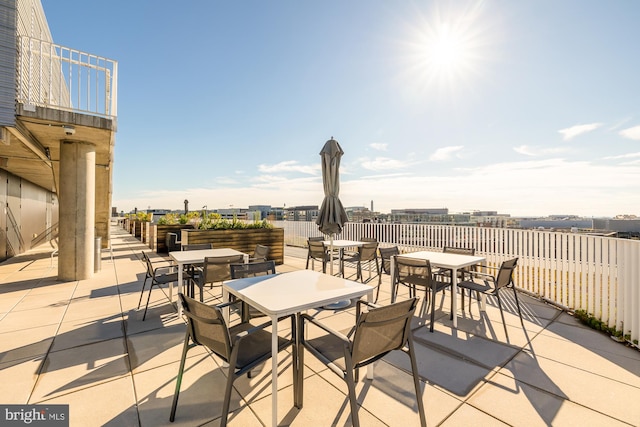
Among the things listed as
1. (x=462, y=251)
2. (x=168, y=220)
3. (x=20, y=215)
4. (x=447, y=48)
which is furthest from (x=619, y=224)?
(x=20, y=215)

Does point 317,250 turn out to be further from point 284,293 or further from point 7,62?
point 7,62

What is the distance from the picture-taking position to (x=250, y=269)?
111 inches

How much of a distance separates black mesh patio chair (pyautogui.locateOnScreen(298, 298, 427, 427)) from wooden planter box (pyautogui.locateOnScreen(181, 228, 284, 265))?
554cm

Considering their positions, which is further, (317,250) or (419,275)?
(317,250)

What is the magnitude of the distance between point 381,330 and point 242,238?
19.9 feet

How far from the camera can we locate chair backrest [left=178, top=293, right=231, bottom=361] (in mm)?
1505

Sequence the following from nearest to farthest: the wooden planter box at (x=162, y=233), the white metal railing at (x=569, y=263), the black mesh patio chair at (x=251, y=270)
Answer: the black mesh patio chair at (x=251, y=270), the white metal railing at (x=569, y=263), the wooden planter box at (x=162, y=233)

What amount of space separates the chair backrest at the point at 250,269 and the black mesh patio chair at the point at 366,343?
3.63 feet

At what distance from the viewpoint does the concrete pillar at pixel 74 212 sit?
18.0 feet

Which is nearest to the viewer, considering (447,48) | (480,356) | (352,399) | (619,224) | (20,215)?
(352,399)

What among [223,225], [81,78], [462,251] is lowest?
[462,251]

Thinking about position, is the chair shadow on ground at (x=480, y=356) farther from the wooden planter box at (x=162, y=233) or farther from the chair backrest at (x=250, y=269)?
the wooden planter box at (x=162, y=233)

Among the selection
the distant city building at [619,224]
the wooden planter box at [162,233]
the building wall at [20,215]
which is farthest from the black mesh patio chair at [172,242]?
the distant city building at [619,224]

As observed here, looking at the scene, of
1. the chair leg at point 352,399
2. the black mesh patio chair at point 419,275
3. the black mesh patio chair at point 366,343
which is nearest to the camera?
the chair leg at point 352,399
